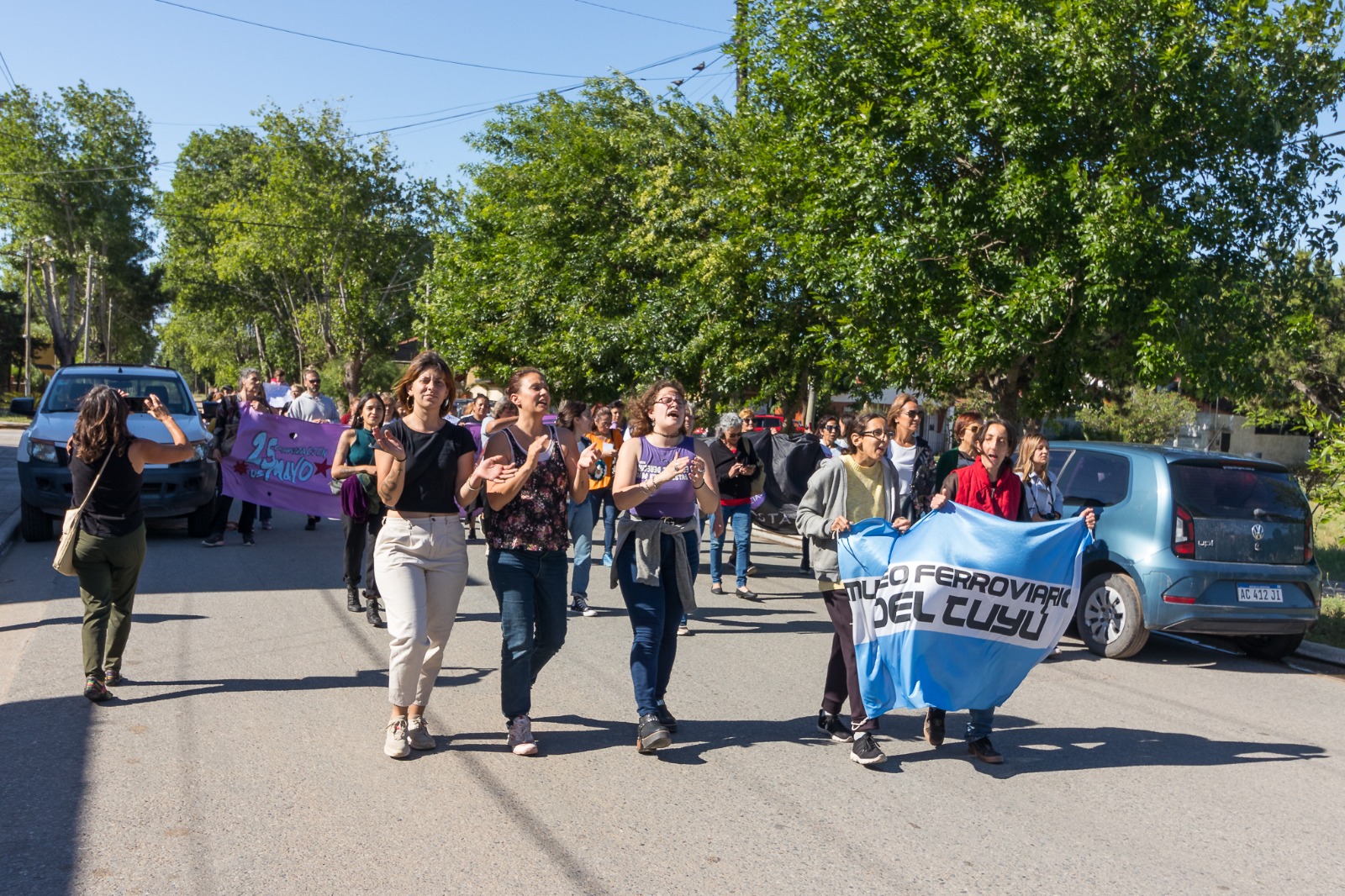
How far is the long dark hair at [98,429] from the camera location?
621 centimetres

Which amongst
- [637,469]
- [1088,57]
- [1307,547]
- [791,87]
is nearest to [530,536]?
[637,469]

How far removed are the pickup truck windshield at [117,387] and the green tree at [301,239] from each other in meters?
23.8

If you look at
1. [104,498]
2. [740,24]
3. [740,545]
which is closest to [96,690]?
[104,498]

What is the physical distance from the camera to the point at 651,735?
18.4 ft

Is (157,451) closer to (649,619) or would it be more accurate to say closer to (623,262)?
(649,619)

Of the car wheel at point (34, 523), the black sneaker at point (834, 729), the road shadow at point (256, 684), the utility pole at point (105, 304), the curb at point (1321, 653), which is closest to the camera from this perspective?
the black sneaker at point (834, 729)

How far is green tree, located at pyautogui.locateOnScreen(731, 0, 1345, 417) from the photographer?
1252cm

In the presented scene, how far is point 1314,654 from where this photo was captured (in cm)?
948

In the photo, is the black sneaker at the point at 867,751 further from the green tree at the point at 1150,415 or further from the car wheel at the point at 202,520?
the green tree at the point at 1150,415

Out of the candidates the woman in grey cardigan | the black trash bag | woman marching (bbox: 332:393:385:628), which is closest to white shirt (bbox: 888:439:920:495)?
the woman in grey cardigan

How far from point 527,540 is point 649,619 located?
2.49 ft

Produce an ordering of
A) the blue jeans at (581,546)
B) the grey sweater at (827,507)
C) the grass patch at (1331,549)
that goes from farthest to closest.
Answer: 1. the grass patch at (1331,549)
2. the blue jeans at (581,546)
3. the grey sweater at (827,507)

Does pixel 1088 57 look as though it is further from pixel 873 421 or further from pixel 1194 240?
pixel 873 421

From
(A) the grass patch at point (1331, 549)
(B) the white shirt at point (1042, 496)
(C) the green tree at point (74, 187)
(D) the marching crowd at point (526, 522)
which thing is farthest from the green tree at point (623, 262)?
(C) the green tree at point (74, 187)
